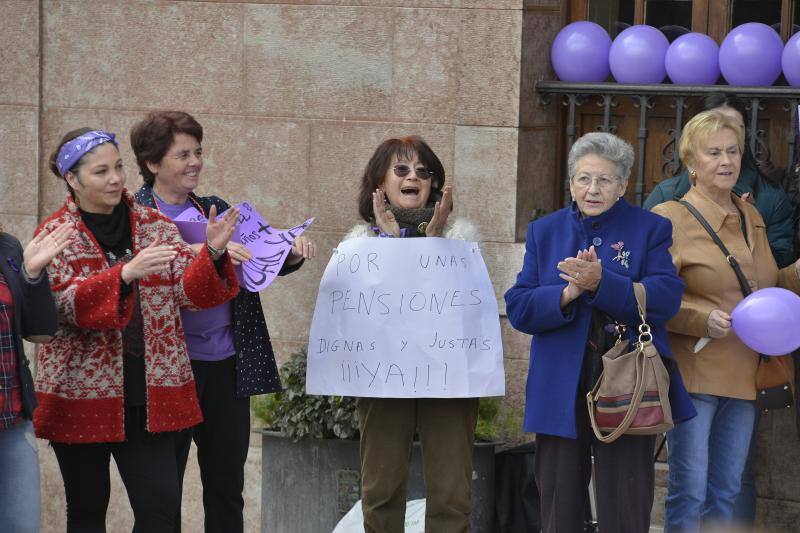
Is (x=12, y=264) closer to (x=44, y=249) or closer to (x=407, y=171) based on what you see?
(x=44, y=249)

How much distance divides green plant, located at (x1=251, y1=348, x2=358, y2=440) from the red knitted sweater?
1335 millimetres

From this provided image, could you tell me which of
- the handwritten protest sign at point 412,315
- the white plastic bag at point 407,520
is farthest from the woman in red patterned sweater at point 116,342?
the white plastic bag at point 407,520

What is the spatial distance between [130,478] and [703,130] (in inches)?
105

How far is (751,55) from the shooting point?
6.30 metres

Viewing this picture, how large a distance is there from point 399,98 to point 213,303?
234cm

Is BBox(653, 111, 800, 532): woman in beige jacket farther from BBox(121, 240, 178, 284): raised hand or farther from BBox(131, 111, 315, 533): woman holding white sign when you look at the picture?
BBox(121, 240, 178, 284): raised hand

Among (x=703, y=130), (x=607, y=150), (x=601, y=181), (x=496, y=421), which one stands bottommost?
(x=496, y=421)

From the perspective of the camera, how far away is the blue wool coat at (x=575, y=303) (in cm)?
480

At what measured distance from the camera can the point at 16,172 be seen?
23.7 feet

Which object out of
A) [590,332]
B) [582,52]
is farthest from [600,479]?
[582,52]

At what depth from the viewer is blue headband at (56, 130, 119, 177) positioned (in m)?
4.72

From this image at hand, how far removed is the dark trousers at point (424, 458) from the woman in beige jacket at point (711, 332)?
2.90ft

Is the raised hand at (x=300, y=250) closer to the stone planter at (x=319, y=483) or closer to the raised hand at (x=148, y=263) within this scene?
the raised hand at (x=148, y=263)

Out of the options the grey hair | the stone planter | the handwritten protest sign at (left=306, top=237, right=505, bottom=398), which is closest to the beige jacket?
the grey hair
